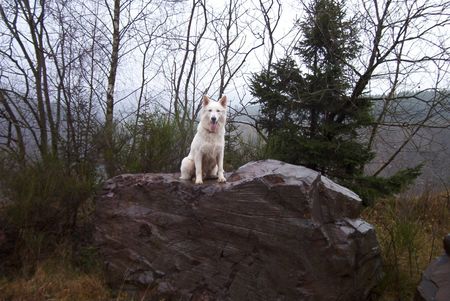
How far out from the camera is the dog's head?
4.81 metres

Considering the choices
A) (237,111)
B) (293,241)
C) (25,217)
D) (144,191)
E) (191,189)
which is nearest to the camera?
(293,241)

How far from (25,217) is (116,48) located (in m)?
4.63

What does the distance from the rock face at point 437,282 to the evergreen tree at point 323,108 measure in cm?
388

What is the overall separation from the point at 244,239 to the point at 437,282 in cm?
228

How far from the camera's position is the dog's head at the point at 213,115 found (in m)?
4.81

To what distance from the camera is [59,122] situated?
776cm

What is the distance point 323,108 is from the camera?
9.10 metres

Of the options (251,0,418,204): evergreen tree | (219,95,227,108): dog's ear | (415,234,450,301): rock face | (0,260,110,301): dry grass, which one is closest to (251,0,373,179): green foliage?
(251,0,418,204): evergreen tree

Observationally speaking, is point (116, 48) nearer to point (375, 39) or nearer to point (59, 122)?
point (59, 122)

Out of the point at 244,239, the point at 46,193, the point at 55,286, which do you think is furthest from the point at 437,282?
the point at 46,193

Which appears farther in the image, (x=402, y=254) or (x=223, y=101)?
(x=402, y=254)

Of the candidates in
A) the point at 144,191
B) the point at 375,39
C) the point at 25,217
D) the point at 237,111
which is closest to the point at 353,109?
the point at 375,39

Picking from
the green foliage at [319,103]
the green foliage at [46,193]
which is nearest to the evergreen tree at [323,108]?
the green foliage at [319,103]

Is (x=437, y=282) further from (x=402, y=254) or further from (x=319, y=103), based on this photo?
(x=319, y=103)
